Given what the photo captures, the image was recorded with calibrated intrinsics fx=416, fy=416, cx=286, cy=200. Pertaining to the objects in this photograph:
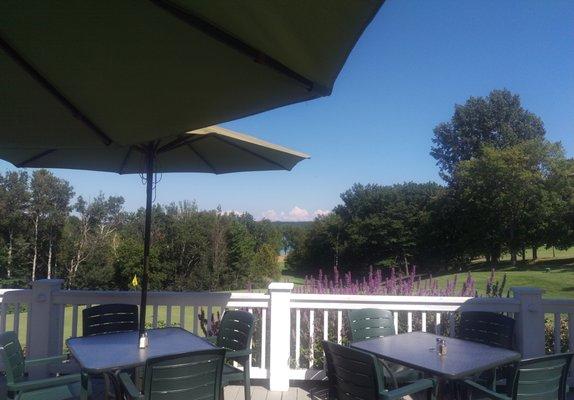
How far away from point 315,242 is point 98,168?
1656 inches

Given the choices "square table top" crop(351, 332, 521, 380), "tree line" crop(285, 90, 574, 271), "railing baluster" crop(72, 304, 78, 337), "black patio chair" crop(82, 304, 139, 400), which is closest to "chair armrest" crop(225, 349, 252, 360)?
"square table top" crop(351, 332, 521, 380)

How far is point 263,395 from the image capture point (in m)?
3.86

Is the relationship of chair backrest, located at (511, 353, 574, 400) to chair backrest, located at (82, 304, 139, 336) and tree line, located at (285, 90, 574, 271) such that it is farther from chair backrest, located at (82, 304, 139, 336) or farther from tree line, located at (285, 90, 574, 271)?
tree line, located at (285, 90, 574, 271)

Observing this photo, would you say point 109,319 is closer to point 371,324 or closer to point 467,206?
point 371,324

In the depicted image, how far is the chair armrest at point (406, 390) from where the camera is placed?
7.68ft

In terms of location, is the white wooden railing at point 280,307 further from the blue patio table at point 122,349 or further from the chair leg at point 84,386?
the chair leg at point 84,386

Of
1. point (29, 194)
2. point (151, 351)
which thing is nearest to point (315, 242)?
point (29, 194)

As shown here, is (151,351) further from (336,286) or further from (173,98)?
(336,286)

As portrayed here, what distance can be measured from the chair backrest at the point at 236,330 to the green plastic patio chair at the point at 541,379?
5.81 ft

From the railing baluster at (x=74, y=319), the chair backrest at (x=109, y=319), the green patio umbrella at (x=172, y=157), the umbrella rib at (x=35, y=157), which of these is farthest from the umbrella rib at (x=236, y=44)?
the railing baluster at (x=74, y=319)

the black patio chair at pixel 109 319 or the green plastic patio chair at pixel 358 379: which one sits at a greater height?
the black patio chair at pixel 109 319

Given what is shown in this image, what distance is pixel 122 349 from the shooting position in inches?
110

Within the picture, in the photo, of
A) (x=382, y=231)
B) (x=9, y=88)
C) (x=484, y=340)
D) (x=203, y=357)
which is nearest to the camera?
(x=9, y=88)

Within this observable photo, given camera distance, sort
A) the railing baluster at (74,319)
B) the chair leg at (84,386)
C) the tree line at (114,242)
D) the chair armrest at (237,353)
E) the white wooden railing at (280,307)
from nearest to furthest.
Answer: the chair leg at (84,386), the chair armrest at (237,353), the white wooden railing at (280,307), the railing baluster at (74,319), the tree line at (114,242)
